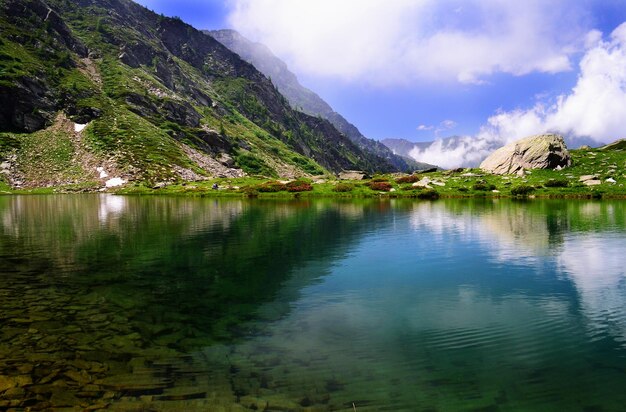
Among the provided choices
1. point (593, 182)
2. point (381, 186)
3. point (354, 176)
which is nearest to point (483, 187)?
point (593, 182)

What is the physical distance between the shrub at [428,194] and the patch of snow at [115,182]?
115 meters

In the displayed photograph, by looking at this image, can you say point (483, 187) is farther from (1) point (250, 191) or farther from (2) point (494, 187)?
(1) point (250, 191)

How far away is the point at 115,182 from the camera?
15588cm

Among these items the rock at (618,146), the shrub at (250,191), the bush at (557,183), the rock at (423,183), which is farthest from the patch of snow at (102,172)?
the rock at (618,146)

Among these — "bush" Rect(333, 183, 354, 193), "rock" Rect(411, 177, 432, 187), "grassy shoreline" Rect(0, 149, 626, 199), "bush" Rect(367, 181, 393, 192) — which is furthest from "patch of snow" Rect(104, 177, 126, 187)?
"rock" Rect(411, 177, 432, 187)

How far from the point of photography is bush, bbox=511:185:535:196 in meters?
99.6

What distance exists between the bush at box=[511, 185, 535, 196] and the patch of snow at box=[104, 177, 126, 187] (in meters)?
138

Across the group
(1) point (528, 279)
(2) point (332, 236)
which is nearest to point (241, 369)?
A: (1) point (528, 279)

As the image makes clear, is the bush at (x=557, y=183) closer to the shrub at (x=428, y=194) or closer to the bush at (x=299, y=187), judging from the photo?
the shrub at (x=428, y=194)

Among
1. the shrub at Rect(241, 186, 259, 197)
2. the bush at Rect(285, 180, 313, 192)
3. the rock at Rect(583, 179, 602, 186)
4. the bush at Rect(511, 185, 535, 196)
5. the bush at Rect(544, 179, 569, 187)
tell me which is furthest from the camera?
the shrub at Rect(241, 186, 259, 197)

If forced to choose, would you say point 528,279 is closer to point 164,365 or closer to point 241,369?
point 241,369

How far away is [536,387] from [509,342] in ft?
12.0

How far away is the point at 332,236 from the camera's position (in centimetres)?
4331

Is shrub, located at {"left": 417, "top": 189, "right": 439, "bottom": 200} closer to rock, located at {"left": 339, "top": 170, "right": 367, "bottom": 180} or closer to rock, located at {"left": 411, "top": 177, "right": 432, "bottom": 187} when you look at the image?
rock, located at {"left": 411, "top": 177, "right": 432, "bottom": 187}
